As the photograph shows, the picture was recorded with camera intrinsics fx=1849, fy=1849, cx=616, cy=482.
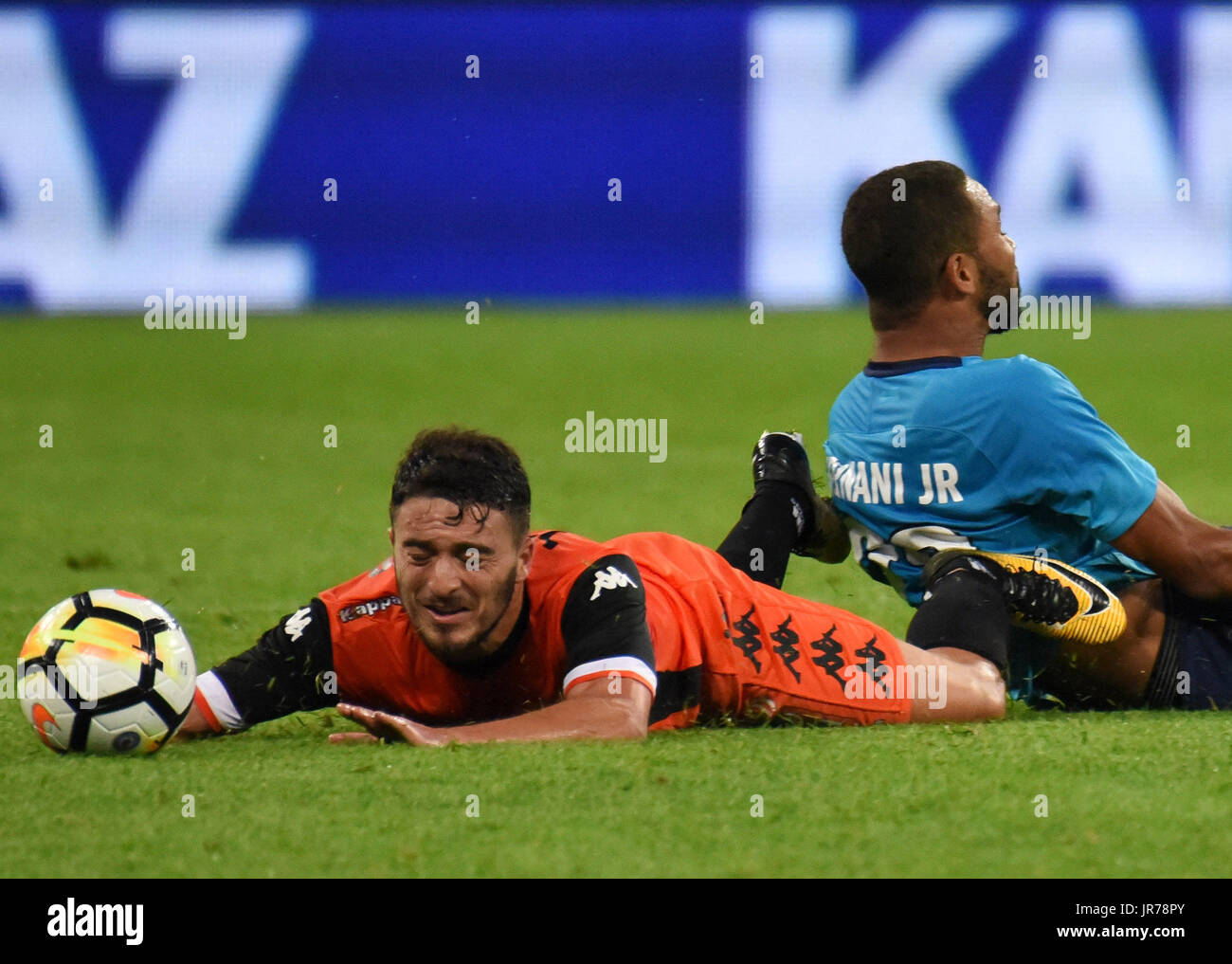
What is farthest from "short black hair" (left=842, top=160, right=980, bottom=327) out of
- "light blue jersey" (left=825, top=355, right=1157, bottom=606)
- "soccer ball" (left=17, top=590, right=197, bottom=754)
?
"soccer ball" (left=17, top=590, right=197, bottom=754)

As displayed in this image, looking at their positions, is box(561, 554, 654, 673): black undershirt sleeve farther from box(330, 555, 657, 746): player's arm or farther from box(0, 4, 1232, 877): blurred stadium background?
box(0, 4, 1232, 877): blurred stadium background

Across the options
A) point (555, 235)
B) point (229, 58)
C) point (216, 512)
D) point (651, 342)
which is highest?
point (229, 58)

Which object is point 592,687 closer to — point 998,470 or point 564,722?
point 564,722

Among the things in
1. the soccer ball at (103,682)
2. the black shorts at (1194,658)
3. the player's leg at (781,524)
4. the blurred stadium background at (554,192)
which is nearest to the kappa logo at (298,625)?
the soccer ball at (103,682)

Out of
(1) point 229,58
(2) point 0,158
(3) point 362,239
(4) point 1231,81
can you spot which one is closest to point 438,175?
(3) point 362,239

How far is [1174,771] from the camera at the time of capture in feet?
12.5

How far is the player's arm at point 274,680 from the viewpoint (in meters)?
4.28

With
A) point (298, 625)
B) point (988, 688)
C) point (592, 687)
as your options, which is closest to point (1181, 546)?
point (988, 688)

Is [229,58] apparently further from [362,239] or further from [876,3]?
[876,3]

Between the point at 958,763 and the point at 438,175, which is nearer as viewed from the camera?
the point at 958,763

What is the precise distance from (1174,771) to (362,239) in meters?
12.9

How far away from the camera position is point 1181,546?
449 cm

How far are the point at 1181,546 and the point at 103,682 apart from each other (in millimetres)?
2553

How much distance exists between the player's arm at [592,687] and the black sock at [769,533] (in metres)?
0.93
